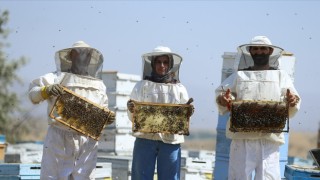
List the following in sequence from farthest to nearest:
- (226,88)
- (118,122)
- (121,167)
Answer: (118,122) < (121,167) < (226,88)

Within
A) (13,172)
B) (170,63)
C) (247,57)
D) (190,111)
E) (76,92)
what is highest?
(247,57)

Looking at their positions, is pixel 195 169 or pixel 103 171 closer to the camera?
pixel 103 171

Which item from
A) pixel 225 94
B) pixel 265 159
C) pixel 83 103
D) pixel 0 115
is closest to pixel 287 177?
pixel 265 159

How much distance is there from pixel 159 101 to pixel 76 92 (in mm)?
969

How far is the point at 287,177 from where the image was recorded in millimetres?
8039

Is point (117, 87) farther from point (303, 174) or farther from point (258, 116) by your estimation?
point (258, 116)

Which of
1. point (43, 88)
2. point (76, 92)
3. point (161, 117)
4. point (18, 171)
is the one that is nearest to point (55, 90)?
point (43, 88)

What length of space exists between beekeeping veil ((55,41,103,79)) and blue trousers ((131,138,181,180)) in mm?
1035

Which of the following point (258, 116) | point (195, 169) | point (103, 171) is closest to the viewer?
point (258, 116)

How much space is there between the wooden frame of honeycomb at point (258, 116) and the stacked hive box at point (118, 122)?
4930mm

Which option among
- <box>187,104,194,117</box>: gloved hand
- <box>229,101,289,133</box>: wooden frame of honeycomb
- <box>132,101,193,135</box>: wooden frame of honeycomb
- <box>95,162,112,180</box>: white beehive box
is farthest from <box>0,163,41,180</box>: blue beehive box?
<box>229,101,289,133</box>: wooden frame of honeycomb

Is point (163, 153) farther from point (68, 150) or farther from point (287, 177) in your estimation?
point (287, 177)

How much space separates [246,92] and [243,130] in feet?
1.44

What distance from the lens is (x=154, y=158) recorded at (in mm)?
7672
